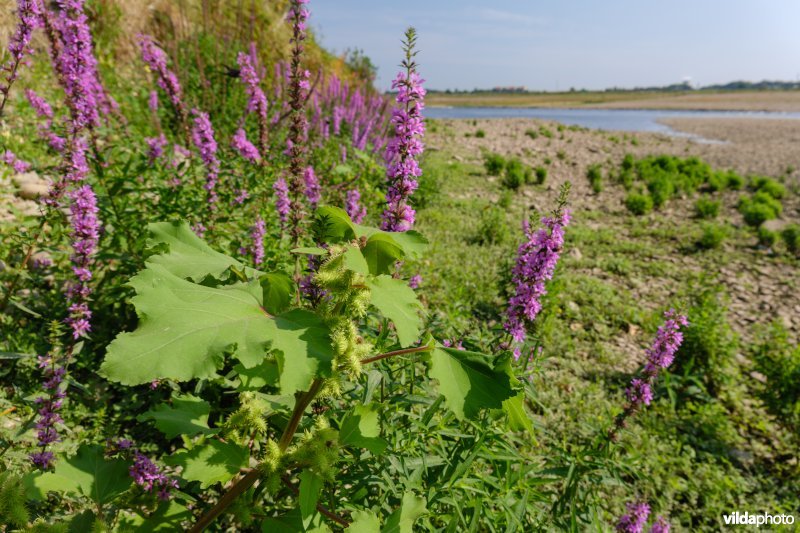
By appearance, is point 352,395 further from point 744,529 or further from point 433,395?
point 744,529

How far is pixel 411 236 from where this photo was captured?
108 centimetres

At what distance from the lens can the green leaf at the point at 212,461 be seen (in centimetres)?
106

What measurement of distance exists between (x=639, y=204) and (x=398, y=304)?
1114cm

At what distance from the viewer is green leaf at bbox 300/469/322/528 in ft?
3.35

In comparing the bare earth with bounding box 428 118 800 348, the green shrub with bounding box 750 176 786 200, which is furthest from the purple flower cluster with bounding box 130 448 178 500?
the green shrub with bounding box 750 176 786 200

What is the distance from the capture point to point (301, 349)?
2.72 feet

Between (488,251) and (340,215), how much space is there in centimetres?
615

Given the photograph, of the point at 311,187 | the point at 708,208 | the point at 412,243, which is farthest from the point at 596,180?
the point at 412,243

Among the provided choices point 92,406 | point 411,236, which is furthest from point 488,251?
point 411,236

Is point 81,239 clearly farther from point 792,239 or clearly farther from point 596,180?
point 596,180

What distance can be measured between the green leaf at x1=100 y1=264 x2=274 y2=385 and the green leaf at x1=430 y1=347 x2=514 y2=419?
1.32ft

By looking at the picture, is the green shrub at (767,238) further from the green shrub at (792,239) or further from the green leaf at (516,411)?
the green leaf at (516,411)

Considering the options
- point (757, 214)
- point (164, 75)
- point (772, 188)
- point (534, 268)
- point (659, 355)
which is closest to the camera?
point (534, 268)

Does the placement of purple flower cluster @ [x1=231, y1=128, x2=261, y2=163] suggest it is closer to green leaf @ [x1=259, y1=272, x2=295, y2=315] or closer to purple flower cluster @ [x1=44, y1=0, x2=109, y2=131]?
purple flower cluster @ [x1=44, y1=0, x2=109, y2=131]
